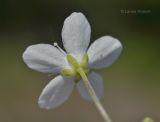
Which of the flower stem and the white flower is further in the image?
the white flower

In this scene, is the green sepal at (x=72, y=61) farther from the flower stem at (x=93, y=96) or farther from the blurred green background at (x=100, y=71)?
the blurred green background at (x=100, y=71)

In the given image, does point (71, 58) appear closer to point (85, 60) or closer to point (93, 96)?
point (85, 60)

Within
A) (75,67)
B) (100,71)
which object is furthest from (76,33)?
(100,71)

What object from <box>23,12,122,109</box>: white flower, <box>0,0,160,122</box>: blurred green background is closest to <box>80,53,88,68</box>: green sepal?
<box>23,12,122,109</box>: white flower

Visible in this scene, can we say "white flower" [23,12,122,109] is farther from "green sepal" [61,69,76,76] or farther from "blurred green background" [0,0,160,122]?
"blurred green background" [0,0,160,122]

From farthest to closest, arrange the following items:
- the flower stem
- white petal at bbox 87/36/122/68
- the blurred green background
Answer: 1. the blurred green background
2. white petal at bbox 87/36/122/68
3. the flower stem

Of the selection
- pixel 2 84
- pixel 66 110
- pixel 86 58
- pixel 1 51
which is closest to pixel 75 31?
pixel 86 58

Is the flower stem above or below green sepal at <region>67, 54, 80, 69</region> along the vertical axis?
below
